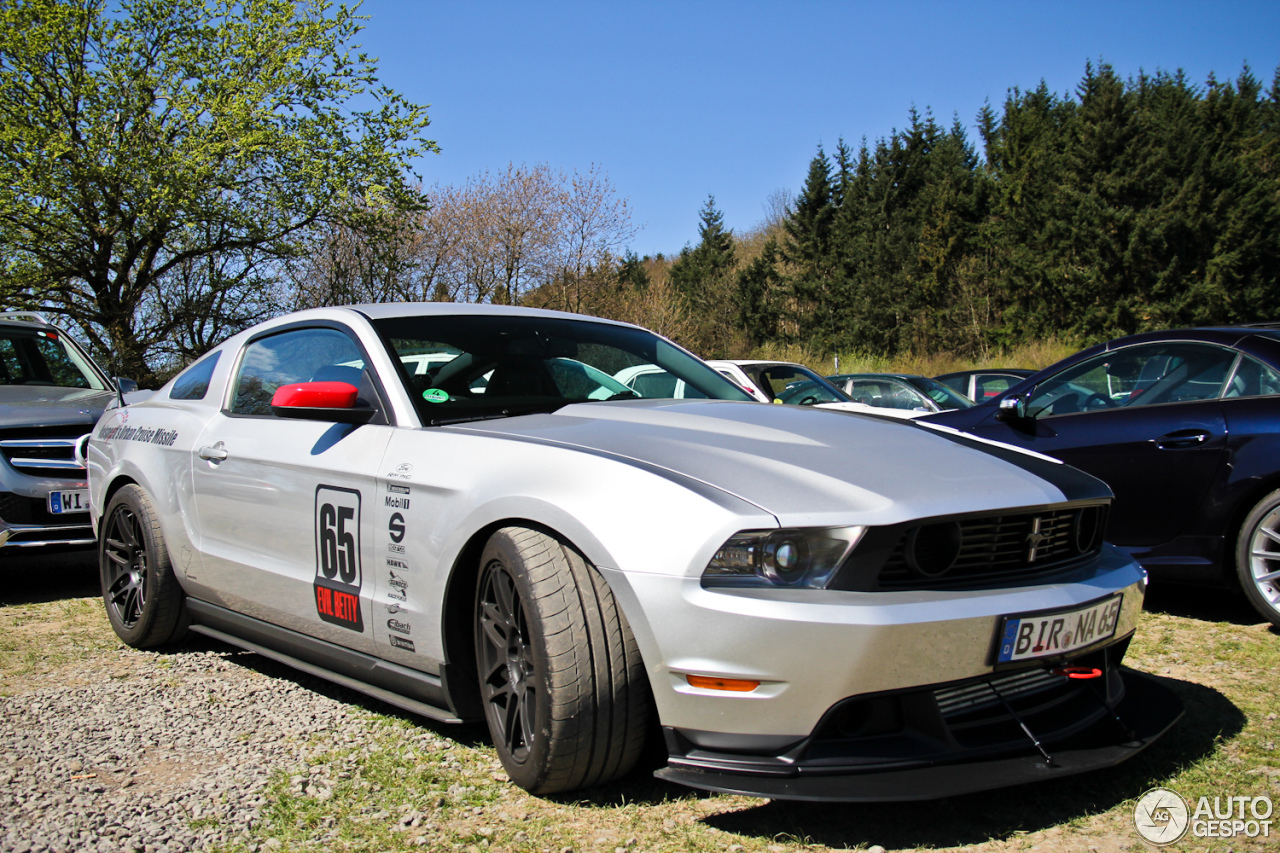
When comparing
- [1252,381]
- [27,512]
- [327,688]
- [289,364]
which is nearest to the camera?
[327,688]

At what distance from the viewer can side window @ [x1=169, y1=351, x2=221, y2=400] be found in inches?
168

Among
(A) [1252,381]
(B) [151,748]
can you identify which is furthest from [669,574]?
(A) [1252,381]

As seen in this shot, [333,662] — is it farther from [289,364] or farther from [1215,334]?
[1215,334]

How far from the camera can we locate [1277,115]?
4616 centimetres

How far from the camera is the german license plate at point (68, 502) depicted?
214 inches

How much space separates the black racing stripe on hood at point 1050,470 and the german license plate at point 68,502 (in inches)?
194

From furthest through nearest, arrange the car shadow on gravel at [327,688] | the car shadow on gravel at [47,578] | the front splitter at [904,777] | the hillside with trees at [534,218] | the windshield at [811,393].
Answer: the hillside with trees at [534,218]
the windshield at [811,393]
the car shadow on gravel at [47,578]
the car shadow on gravel at [327,688]
the front splitter at [904,777]

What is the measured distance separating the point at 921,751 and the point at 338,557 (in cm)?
192

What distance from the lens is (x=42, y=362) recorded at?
703 centimetres

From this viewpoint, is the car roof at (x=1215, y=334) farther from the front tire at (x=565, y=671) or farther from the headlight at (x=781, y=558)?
the front tire at (x=565, y=671)

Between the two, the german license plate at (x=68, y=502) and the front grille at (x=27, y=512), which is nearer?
the front grille at (x=27, y=512)

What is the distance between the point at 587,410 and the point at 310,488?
3.29ft

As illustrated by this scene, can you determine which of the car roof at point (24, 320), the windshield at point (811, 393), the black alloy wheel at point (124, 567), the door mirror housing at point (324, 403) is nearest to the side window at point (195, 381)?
the black alloy wheel at point (124, 567)

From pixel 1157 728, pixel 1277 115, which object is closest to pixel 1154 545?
pixel 1157 728
